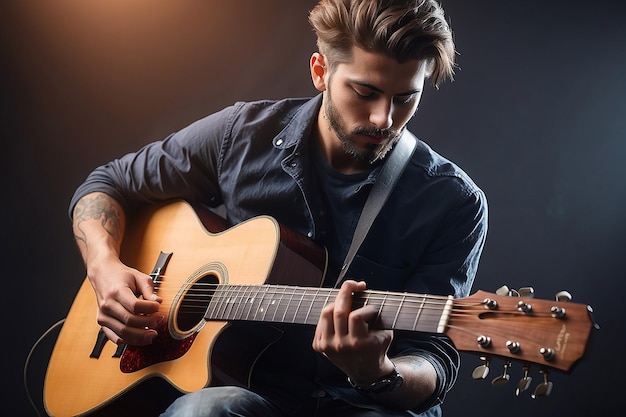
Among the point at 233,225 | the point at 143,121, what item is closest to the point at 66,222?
the point at 143,121

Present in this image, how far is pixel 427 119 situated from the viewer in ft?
8.64

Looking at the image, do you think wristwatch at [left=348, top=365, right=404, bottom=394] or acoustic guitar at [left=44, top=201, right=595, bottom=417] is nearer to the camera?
acoustic guitar at [left=44, top=201, right=595, bottom=417]

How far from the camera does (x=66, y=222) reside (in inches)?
110

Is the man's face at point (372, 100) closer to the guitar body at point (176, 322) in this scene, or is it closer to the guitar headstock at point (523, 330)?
the guitar body at point (176, 322)

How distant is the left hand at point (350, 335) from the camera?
4.52ft

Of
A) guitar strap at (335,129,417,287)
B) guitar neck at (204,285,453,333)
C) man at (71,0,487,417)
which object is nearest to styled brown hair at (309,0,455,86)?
man at (71,0,487,417)

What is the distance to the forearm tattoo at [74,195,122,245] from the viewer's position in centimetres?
214

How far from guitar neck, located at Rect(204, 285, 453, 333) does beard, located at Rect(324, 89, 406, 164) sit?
0.42 m

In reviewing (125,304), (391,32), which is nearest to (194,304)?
(125,304)

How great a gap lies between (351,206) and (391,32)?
17.5 inches

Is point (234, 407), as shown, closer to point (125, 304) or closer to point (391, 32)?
point (125, 304)

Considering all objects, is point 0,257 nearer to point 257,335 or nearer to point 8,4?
point 8,4

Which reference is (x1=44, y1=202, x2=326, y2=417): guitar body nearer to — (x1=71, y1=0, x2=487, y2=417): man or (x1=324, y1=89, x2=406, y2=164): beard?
(x1=71, y1=0, x2=487, y2=417): man

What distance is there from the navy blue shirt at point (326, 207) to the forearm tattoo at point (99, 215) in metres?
0.15
